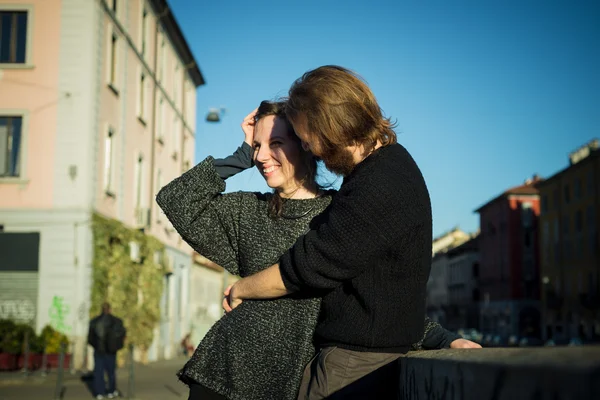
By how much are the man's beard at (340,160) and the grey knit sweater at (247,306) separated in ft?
1.19

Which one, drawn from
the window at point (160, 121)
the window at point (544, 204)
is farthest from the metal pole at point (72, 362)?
the window at point (544, 204)

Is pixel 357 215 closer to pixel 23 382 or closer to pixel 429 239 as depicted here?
pixel 429 239

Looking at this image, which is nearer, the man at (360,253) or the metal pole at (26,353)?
the man at (360,253)

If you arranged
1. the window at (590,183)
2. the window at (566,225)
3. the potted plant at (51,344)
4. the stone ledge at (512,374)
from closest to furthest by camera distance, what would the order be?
the stone ledge at (512,374)
the potted plant at (51,344)
the window at (590,183)
the window at (566,225)

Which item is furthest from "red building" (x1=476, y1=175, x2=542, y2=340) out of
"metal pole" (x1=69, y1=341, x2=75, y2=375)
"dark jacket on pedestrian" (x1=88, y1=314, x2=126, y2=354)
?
"dark jacket on pedestrian" (x1=88, y1=314, x2=126, y2=354)

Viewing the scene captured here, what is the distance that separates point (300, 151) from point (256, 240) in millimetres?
360

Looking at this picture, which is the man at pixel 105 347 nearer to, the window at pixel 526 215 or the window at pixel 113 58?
the window at pixel 113 58

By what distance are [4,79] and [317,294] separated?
69.6 ft

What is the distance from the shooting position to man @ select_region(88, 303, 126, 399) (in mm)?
14688

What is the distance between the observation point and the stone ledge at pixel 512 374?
3.42 feet

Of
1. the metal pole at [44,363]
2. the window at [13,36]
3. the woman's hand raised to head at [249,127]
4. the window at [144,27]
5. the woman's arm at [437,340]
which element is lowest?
the metal pole at [44,363]

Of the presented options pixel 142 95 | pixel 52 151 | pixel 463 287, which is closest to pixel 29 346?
pixel 52 151

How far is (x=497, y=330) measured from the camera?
90.2m

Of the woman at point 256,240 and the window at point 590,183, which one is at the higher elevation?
the window at point 590,183
